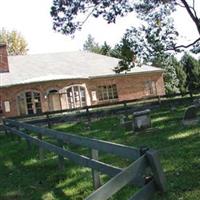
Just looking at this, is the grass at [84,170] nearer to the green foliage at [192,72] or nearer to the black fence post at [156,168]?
the black fence post at [156,168]

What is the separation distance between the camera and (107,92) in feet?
134

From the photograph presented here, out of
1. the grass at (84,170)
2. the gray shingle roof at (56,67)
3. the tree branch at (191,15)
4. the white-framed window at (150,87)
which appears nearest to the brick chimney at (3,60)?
the gray shingle roof at (56,67)

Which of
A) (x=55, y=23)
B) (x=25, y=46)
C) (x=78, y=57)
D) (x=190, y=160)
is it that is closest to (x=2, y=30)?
(x=25, y=46)

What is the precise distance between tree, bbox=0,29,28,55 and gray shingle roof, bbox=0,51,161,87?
1379 inches

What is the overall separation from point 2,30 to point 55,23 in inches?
2391

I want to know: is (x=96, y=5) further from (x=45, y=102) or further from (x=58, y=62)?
(x=58, y=62)

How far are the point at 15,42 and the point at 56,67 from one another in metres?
40.2

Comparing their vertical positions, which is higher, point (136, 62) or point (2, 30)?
point (2, 30)

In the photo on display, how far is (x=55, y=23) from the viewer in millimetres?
22031

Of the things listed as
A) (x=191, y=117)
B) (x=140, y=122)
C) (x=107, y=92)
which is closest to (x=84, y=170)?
(x=140, y=122)

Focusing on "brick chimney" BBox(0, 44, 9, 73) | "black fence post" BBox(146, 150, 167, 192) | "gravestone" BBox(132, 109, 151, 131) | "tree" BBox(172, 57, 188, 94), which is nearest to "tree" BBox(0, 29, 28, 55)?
"tree" BBox(172, 57, 188, 94)

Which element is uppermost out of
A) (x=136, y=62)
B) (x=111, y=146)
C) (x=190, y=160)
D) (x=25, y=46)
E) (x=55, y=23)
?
(x=25, y=46)

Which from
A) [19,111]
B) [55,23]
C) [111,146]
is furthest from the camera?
[19,111]

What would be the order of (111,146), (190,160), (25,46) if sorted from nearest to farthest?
(111,146) < (190,160) < (25,46)
